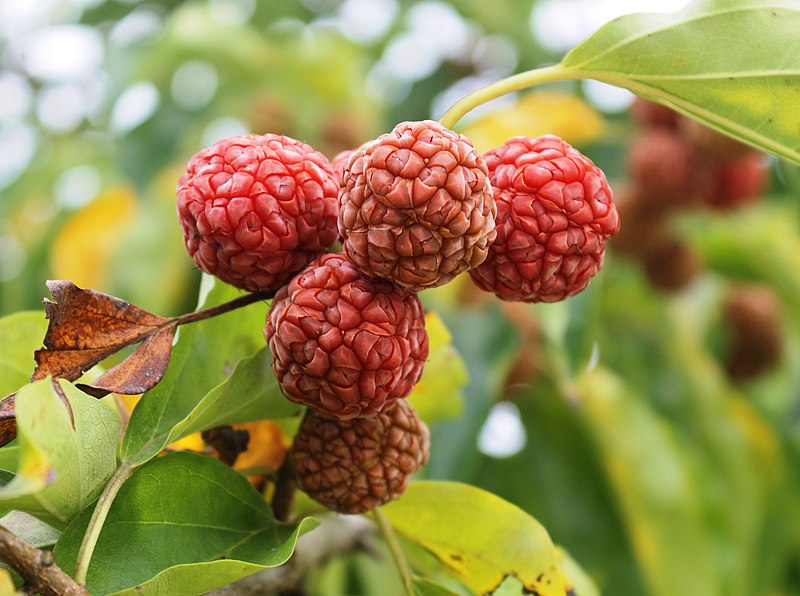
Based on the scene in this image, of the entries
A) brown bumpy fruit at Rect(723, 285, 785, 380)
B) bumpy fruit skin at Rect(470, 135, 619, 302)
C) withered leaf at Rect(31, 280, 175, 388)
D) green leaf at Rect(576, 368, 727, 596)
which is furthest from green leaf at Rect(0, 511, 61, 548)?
brown bumpy fruit at Rect(723, 285, 785, 380)

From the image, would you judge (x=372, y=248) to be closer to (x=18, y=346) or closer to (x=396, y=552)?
(x=396, y=552)

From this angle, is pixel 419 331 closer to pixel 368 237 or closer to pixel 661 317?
pixel 368 237

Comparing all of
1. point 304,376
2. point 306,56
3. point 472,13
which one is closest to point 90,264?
point 306,56

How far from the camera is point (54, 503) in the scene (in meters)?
0.90

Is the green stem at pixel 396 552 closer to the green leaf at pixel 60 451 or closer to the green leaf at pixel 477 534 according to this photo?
the green leaf at pixel 477 534

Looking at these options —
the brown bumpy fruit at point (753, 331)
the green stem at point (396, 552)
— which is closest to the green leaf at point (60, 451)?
the green stem at point (396, 552)

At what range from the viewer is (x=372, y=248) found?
943 mm

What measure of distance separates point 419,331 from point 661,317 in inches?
76.2

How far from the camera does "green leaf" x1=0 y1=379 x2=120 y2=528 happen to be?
0.80m

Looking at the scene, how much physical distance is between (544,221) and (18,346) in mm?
678

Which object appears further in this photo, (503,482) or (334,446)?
(503,482)

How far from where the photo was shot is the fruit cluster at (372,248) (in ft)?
3.07

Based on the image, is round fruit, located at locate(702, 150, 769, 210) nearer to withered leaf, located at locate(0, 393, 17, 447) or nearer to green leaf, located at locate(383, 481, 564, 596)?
green leaf, located at locate(383, 481, 564, 596)

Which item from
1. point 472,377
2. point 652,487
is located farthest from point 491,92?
point 652,487
